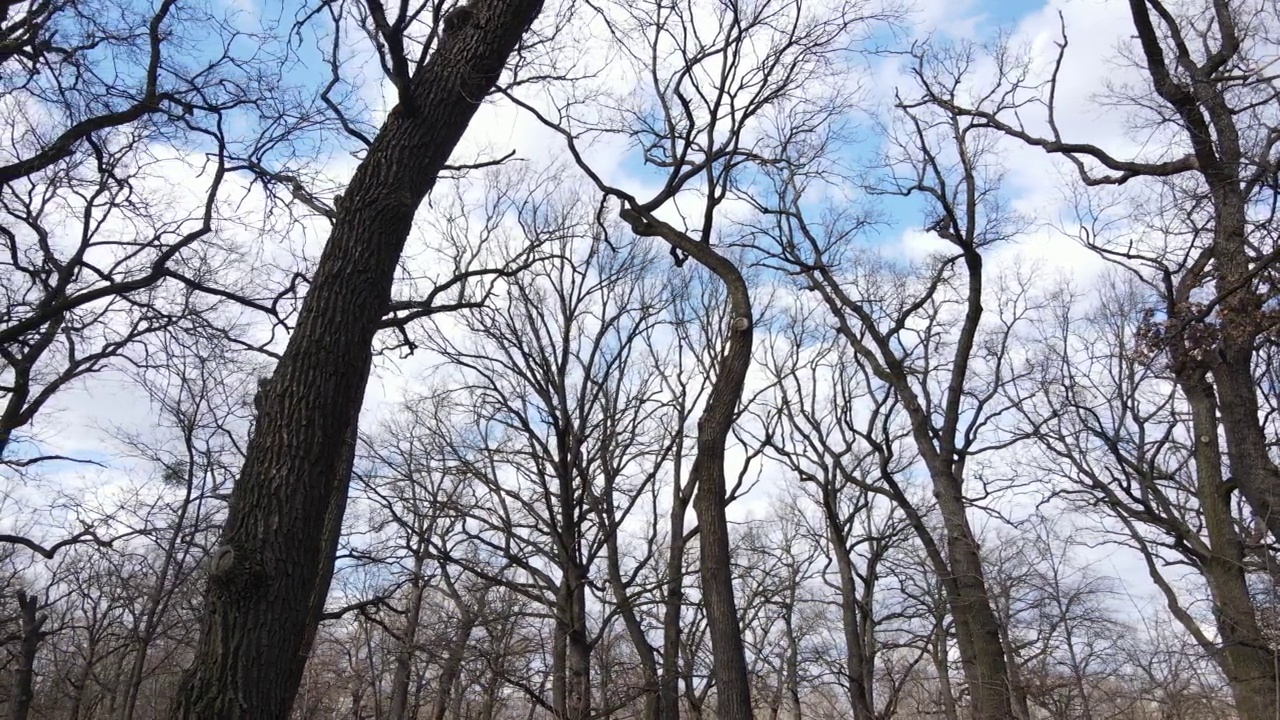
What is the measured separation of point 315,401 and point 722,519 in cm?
299

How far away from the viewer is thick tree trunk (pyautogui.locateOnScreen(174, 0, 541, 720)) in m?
3.30

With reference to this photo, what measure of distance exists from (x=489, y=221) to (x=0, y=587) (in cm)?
→ 1376

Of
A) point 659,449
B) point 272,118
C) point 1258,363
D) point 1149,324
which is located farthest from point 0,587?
point 1258,363

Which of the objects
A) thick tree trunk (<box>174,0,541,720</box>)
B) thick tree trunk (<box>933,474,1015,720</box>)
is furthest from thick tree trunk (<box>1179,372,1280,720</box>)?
thick tree trunk (<box>174,0,541,720</box>)

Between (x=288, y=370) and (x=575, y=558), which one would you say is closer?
(x=288, y=370)

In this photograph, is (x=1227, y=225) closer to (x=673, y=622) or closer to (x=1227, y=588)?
(x=1227, y=588)

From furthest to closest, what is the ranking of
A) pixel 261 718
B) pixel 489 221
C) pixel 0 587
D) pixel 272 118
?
pixel 0 587 → pixel 489 221 → pixel 272 118 → pixel 261 718

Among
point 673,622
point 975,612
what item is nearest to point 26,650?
point 673,622

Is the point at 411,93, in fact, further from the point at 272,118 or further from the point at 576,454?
the point at 576,454

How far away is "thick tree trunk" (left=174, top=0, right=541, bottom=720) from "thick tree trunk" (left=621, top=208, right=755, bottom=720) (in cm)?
240

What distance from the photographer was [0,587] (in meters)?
17.5

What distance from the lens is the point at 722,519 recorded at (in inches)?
228

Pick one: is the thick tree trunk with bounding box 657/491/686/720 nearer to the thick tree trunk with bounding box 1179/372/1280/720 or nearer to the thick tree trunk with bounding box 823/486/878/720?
the thick tree trunk with bounding box 823/486/878/720

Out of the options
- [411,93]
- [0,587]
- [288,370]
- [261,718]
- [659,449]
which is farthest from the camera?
[0,587]
